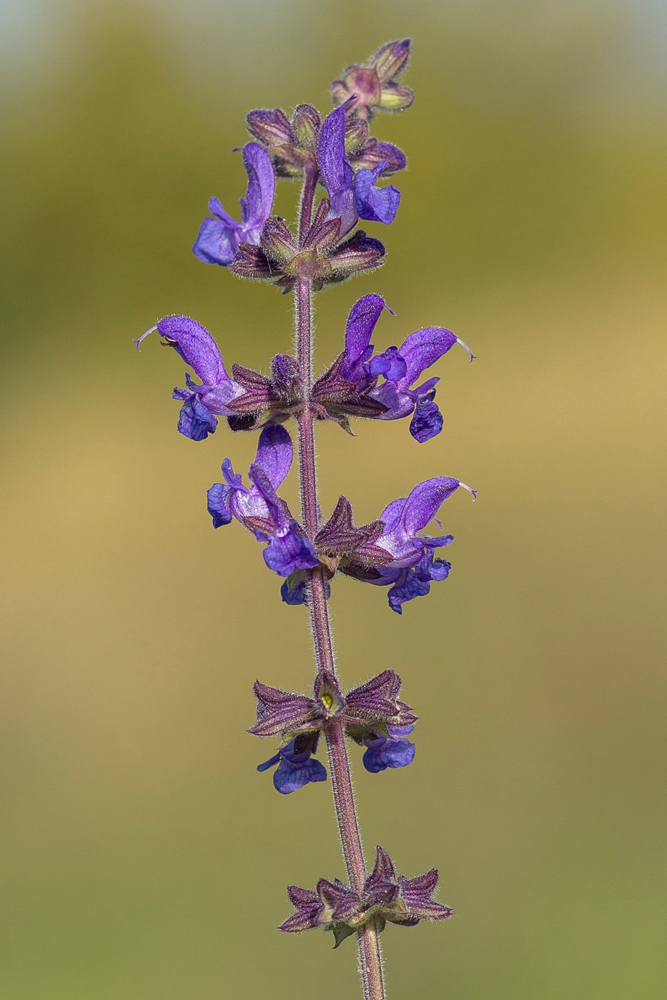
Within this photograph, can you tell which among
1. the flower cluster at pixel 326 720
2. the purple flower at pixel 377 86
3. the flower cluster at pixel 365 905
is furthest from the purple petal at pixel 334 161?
the flower cluster at pixel 365 905

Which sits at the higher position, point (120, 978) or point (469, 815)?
point (469, 815)

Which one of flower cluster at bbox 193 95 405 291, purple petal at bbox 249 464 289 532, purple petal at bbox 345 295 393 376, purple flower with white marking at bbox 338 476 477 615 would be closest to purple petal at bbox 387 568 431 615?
purple flower with white marking at bbox 338 476 477 615

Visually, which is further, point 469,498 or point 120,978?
point 469,498

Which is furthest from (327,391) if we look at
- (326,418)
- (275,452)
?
(275,452)

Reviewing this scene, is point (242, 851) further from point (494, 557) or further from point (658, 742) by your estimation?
point (494, 557)

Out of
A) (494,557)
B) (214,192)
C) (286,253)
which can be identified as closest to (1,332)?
(214,192)

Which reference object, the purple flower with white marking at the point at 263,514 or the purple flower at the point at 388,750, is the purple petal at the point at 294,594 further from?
the purple flower at the point at 388,750

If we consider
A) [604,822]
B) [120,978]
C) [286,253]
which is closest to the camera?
[286,253]

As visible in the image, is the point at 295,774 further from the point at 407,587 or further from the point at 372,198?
the point at 372,198

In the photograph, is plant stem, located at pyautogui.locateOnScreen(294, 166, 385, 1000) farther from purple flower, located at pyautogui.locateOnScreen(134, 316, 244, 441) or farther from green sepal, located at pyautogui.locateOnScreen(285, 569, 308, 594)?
purple flower, located at pyautogui.locateOnScreen(134, 316, 244, 441)
